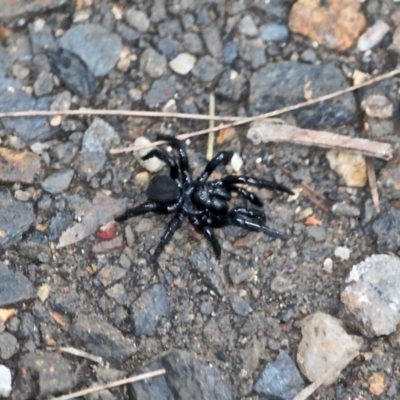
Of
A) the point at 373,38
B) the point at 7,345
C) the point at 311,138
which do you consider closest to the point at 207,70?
the point at 311,138

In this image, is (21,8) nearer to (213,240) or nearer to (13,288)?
(13,288)

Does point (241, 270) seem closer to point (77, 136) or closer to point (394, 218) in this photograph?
point (394, 218)

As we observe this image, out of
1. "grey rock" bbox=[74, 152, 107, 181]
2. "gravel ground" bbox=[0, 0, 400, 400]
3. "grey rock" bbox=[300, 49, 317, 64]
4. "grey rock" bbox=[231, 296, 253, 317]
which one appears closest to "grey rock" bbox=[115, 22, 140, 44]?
"gravel ground" bbox=[0, 0, 400, 400]

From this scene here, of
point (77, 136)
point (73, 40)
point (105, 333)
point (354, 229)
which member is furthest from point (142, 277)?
point (73, 40)

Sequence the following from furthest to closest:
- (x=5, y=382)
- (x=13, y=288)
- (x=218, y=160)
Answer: (x=218, y=160), (x=13, y=288), (x=5, y=382)

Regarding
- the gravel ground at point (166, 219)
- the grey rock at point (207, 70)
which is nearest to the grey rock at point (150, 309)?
Answer: the gravel ground at point (166, 219)

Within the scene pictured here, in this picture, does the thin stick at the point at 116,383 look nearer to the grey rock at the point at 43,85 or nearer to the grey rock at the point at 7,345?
the grey rock at the point at 7,345

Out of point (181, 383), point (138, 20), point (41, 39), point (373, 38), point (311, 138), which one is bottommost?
point (181, 383)
